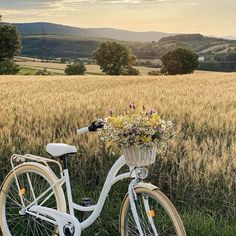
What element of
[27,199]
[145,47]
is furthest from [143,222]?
[145,47]

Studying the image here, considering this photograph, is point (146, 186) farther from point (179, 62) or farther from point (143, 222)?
point (179, 62)

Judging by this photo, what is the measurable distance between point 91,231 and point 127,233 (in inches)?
49.2

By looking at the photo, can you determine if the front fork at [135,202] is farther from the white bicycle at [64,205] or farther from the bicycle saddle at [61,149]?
the bicycle saddle at [61,149]

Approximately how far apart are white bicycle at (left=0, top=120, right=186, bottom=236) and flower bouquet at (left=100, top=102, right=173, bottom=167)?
0.56 ft

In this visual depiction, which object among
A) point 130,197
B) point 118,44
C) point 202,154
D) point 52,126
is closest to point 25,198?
point 130,197

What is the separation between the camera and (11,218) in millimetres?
6031

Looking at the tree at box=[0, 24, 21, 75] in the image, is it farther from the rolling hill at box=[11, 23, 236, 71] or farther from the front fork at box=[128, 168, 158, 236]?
the front fork at box=[128, 168, 158, 236]

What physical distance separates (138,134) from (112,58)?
329ft

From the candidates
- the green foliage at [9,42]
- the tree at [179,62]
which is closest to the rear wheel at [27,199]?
Answer: the green foliage at [9,42]

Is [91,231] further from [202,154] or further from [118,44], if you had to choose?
[118,44]

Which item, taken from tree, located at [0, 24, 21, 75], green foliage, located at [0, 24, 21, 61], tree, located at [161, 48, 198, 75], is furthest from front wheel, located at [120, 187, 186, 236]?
tree, located at [161, 48, 198, 75]

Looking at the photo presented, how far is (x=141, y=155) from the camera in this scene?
4.07m

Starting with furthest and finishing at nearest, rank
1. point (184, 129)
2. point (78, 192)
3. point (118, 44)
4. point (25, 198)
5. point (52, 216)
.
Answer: point (118, 44), point (184, 129), point (78, 192), point (25, 198), point (52, 216)

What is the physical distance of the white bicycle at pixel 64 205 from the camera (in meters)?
4.25
